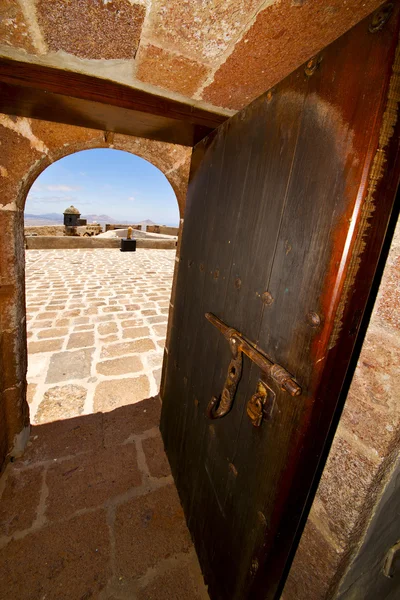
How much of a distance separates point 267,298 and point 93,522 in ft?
6.51

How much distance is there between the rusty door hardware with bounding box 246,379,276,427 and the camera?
94cm

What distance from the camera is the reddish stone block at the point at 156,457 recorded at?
82.8 inches

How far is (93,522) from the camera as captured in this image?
5.65 ft

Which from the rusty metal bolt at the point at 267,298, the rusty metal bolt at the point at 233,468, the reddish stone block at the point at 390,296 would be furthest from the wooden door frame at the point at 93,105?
the rusty metal bolt at the point at 233,468

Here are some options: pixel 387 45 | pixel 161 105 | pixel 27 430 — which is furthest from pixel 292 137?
pixel 27 430

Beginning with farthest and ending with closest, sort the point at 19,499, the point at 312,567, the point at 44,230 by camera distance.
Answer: the point at 44,230
the point at 19,499
the point at 312,567

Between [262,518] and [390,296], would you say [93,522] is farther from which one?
[390,296]

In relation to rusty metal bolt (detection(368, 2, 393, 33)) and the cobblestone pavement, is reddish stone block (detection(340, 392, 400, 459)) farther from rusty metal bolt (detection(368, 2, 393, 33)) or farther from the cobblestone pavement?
the cobblestone pavement

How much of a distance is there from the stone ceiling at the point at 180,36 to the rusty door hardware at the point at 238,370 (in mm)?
1043

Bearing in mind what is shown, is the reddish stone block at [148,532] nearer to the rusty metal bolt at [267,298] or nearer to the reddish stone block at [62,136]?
the rusty metal bolt at [267,298]

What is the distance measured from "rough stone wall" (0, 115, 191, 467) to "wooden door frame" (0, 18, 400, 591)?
125 mm

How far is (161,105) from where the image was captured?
1.26 m

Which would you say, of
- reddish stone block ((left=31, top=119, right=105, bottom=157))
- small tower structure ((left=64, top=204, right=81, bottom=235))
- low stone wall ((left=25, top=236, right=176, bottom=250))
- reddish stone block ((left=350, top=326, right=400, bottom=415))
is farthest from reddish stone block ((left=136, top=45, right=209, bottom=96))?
small tower structure ((left=64, top=204, right=81, bottom=235))

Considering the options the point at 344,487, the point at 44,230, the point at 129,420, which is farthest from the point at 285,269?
the point at 44,230
